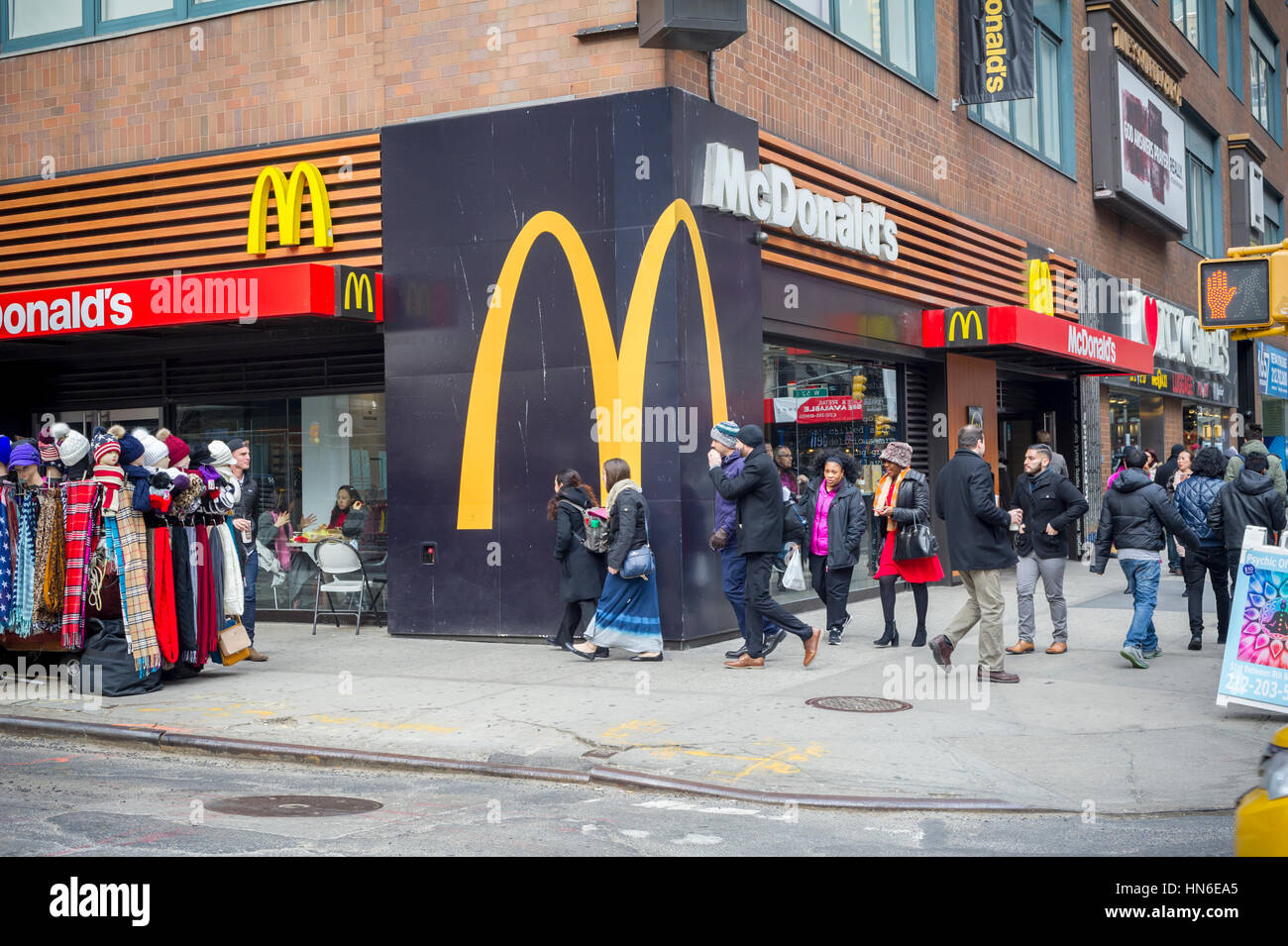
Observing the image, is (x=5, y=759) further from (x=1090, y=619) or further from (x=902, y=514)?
(x=1090, y=619)

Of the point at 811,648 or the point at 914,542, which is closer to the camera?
the point at 811,648

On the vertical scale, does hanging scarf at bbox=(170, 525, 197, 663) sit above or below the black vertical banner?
below

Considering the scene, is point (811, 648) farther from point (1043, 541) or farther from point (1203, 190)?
point (1203, 190)

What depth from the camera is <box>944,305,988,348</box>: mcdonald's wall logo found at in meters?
17.2

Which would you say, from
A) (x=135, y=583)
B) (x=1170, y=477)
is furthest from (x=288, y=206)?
(x=1170, y=477)

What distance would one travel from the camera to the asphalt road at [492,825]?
5652mm

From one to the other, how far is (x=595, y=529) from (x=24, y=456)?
467cm

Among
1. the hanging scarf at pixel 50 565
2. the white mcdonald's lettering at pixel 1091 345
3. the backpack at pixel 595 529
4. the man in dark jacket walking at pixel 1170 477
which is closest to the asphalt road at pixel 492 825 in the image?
the hanging scarf at pixel 50 565

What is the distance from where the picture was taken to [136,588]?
9.89 metres

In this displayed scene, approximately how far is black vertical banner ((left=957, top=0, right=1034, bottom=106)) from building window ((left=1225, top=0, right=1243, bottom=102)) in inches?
717

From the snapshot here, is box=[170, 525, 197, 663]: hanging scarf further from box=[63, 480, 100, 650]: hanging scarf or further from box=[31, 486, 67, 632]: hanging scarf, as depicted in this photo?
box=[31, 486, 67, 632]: hanging scarf

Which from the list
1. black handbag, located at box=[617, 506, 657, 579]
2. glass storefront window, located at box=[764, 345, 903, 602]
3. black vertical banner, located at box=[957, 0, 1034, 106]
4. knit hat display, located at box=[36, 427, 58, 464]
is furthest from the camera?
black vertical banner, located at box=[957, 0, 1034, 106]

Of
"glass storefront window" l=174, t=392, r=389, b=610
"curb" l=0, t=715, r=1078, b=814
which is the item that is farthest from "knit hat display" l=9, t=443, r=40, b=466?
"glass storefront window" l=174, t=392, r=389, b=610

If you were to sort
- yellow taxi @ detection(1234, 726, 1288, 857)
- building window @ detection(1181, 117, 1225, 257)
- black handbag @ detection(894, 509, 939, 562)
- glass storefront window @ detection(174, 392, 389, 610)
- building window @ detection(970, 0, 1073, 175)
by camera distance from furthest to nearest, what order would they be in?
building window @ detection(1181, 117, 1225, 257), building window @ detection(970, 0, 1073, 175), glass storefront window @ detection(174, 392, 389, 610), black handbag @ detection(894, 509, 939, 562), yellow taxi @ detection(1234, 726, 1288, 857)
